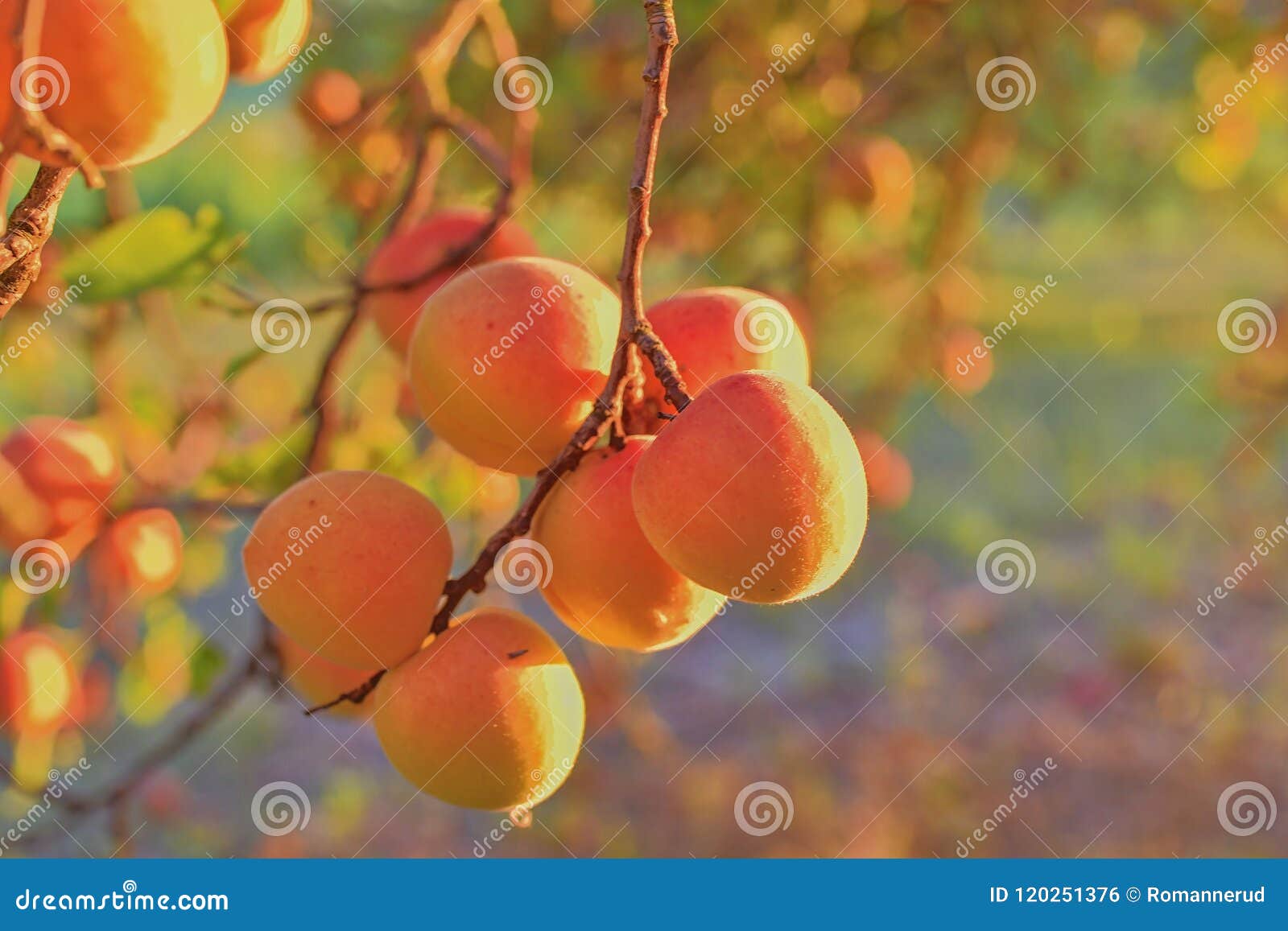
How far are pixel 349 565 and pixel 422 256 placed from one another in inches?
15.8

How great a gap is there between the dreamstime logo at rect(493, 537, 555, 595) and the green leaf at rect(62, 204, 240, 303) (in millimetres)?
334

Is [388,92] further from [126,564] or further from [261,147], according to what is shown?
[261,147]

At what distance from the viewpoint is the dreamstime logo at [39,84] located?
1.71 ft

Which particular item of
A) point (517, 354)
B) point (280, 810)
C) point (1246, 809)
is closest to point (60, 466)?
point (517, 354)

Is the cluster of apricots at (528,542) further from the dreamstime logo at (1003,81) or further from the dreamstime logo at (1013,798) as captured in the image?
the dreamstime logo at (1013,798)

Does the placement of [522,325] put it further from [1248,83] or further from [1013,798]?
[1013,798]

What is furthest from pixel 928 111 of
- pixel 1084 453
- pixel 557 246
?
pixel 1084 453

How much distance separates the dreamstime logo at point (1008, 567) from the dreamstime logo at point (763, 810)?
3.46 feet

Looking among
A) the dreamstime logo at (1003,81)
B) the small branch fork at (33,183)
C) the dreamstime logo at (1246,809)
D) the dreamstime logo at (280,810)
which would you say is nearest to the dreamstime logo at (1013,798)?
the dreamstime logo at (1246,809)

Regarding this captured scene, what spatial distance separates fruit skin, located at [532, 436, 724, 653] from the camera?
0.69 m

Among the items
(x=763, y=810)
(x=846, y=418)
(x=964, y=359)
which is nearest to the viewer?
(x=964, y=359)

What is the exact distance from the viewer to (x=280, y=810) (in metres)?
2.84

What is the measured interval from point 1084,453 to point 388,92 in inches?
144

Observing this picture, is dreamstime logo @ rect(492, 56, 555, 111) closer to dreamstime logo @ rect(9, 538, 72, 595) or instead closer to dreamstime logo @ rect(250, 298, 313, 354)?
dreamstime logo @ rect(250, 298, 313, 354)
